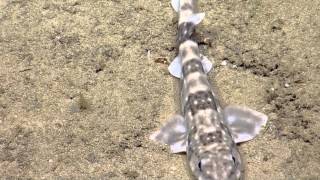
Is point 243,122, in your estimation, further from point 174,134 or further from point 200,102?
point 174,134

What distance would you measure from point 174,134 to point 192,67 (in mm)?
869

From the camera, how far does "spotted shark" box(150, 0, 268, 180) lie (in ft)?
16.9

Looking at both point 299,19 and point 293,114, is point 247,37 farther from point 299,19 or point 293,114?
point 293,114

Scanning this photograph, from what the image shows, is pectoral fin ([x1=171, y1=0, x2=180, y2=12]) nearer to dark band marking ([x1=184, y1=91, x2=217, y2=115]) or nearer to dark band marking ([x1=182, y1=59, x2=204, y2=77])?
dark band marking ([x1=182, y1=59, x2=204, y2=77])

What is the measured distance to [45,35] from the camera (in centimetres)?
679

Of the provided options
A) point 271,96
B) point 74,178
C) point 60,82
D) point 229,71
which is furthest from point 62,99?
point 271,96

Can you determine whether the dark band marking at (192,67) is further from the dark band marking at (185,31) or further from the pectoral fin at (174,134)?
the pectoral fin at (174,134)

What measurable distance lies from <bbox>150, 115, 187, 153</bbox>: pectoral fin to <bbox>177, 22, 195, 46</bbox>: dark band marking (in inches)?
43.5

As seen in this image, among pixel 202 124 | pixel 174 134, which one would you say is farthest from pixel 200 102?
pixel 174 134

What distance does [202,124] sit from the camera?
18.0ft

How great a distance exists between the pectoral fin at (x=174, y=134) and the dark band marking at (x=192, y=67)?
582 mm

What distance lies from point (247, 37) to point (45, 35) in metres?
2.53

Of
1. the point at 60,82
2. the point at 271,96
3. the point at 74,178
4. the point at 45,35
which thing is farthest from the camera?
the point at 45,35

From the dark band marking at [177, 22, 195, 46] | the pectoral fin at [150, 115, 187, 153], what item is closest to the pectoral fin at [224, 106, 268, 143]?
the pectoral fin at [150, 115, 187, 153]
